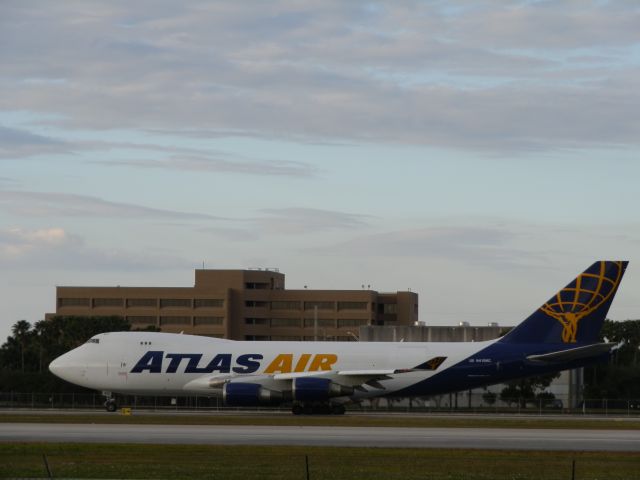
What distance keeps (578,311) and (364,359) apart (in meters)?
11.9

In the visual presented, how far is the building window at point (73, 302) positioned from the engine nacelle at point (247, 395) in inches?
4312

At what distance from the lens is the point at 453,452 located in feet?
114

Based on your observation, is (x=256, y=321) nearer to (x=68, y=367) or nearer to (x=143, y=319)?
(x=143, y=319)

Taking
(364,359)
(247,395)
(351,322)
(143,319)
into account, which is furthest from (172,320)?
(247,395)

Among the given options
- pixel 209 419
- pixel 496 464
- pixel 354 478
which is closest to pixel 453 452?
pixel 496 464

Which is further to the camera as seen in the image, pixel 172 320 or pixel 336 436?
pixel 172 320

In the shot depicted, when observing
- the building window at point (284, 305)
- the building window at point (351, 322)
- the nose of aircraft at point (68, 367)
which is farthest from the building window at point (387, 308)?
the nose of aircraft at point (68, 367)

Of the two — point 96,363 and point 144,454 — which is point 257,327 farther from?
point 144,454

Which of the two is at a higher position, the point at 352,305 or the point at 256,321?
the point at 352,305

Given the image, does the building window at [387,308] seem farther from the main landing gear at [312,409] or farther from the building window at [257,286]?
the main landing gear at [312,409]

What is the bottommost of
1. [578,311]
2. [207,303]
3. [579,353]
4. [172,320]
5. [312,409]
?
[312,409]

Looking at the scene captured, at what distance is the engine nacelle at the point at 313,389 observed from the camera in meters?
58.9

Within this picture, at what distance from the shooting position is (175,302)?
540 ft

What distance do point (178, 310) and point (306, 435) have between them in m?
124
